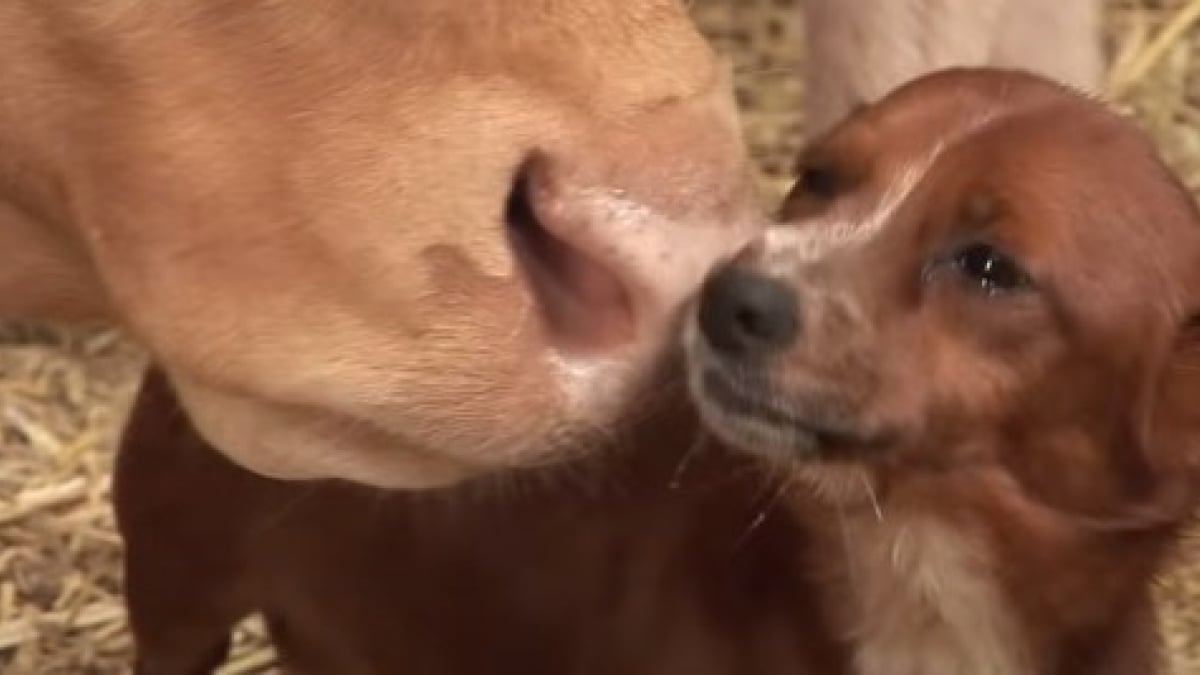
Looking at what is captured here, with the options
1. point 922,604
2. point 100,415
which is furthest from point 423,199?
point 100,415

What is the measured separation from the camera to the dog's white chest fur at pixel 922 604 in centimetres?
139

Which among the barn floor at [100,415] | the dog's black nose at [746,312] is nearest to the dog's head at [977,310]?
the dog's black nose at [746,312]

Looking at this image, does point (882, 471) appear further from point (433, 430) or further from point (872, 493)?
point (433, 430)

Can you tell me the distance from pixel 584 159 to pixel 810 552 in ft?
0.97

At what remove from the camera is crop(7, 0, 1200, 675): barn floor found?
2.11 m

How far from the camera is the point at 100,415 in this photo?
90.1 inches

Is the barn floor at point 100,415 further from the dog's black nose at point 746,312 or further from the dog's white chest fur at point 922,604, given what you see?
the dog's black nose at point 746,312

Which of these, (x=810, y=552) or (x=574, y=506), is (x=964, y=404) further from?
(x=574, y=506)

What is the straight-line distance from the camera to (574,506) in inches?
59.1

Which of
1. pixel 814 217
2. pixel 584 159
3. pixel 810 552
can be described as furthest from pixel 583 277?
pixel 810 552

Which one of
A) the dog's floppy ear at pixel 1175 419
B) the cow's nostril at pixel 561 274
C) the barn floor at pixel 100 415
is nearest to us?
the cow's nostril at pixel 561 274

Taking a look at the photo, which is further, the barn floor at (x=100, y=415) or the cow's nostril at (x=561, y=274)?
the barn floor at (x=100, y=415)

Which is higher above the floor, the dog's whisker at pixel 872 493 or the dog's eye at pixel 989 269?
the dog's eye at pixel 989 269

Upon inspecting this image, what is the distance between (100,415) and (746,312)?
44.5 inches
